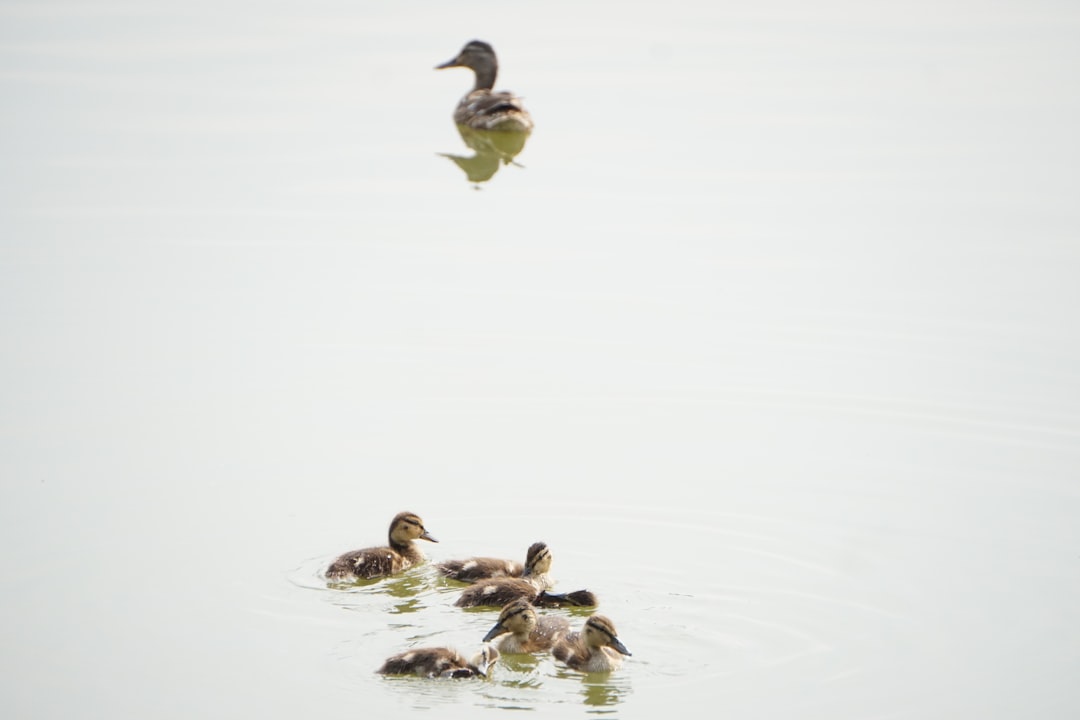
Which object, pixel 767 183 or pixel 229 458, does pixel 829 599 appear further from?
pixel 767 183

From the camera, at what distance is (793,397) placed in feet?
29.2

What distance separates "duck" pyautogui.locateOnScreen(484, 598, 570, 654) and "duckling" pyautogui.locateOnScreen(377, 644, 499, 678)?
209 millimetres

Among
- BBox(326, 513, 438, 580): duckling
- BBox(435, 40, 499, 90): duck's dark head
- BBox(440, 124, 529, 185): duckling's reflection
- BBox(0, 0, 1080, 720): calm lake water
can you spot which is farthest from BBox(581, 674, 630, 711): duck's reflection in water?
BBox(435, 40, 499, 90): duck's dark head

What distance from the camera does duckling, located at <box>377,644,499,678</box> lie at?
5.96 metres

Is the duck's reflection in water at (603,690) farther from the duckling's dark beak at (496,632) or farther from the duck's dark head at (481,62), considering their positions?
the duck's dark head at (481,62)

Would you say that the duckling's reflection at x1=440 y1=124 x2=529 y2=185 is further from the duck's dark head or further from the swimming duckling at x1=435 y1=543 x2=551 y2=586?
the swimming duckling at x1=435 y1=543 x2=551 y2=586

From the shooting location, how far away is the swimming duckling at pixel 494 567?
6918mm

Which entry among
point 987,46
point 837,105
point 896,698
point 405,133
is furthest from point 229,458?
point 987,46

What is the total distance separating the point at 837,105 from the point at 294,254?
20.9ft

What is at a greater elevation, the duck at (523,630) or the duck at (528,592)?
the duck at (528,592)

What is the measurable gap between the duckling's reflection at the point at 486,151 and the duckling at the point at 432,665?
739 cm

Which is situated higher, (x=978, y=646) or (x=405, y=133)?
(x=405, y=133)

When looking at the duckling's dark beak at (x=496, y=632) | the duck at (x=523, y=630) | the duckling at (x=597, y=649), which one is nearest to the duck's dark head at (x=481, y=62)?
the duck at (x=523, y=630)

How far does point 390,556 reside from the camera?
713 cm
